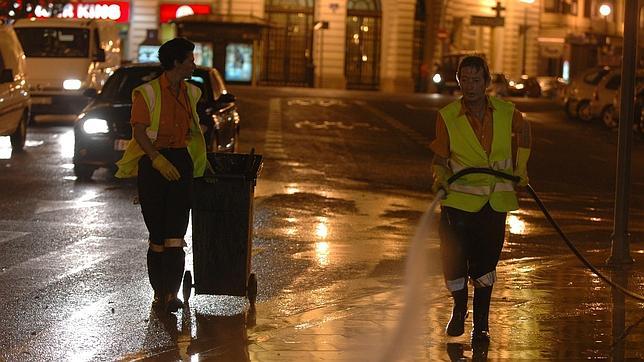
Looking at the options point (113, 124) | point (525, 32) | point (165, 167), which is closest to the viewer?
point (165, 167)

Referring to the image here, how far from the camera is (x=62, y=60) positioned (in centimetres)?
3131

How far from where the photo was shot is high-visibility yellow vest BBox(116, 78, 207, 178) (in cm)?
884

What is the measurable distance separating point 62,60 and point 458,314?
2435 cm

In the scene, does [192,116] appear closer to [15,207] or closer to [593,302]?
[593,302]

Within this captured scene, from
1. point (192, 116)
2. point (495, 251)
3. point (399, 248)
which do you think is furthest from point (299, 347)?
point (399, 248)

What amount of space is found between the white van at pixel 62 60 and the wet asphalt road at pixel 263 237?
244 cm

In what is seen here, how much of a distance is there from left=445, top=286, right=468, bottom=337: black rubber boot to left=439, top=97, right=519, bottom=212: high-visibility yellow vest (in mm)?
545

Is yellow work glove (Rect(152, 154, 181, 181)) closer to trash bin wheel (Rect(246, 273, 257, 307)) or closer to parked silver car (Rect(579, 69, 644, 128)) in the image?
trash bin wheel (Rect(246, 273, 257, 307))

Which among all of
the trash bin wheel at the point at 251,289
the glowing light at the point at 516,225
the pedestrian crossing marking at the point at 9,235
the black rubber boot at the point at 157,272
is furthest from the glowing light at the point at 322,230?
the black rubber boot at the point at 157,272

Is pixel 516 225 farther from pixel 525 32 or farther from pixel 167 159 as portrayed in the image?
A: pixel 525 32

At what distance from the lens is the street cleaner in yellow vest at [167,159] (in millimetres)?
8805

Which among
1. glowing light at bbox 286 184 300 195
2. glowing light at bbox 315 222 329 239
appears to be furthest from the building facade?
glowing light at bbox 315 222 329 239

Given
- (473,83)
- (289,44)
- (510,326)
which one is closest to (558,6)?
(289,44)

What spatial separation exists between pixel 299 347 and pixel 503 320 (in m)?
1.56
